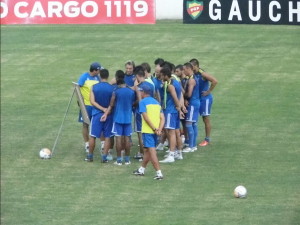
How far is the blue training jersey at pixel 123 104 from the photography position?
2152cm

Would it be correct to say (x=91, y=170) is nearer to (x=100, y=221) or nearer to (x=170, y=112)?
(x=170, y=112)

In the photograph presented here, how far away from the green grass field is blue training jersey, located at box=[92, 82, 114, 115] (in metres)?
1.22

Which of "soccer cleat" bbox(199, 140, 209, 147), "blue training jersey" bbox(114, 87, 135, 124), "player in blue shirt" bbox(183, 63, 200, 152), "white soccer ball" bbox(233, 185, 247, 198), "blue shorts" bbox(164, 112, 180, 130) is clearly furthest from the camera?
"soccer cleat" bbox(199, 140, 209, 147)

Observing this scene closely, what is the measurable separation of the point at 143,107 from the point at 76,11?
264cm

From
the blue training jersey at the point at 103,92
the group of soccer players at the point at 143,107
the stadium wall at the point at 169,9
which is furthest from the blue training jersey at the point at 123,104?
the stadium wall at the point at 169,9

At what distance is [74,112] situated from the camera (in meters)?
27.6

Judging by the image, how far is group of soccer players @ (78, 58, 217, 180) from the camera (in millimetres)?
20766

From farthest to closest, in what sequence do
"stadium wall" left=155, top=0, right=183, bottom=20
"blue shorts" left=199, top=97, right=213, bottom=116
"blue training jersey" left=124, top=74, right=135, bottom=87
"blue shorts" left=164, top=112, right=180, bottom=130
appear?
"stadium wall" left=155, top=0, right=183, bottom=20
"blue shorts" left=199, top=97, right=213, bottom=116
"blue training jersey" left=124, top=74, right=135, bottom=87
"blue shorts" left=164, top=112, right=180, bottom=130

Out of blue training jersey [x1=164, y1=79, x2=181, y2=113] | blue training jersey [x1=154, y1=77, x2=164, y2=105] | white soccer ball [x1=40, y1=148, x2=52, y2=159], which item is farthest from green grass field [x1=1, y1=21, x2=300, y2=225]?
blue training jersey [x1=154, y1=77, x2=164, y2=105]

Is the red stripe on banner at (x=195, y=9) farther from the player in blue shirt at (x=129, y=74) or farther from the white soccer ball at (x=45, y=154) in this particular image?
the white soccer ball at (x=45, y=154)

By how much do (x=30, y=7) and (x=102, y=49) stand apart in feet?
47.0

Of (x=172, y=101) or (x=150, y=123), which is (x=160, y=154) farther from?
(x=150, y=123)

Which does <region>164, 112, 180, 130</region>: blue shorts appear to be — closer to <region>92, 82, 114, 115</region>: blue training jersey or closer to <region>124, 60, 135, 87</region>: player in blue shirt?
<region>124, 60, 135, 87</region>: player in blue shirt

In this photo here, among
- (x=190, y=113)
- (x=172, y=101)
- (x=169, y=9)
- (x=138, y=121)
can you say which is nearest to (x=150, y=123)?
(x=172, y=101)
